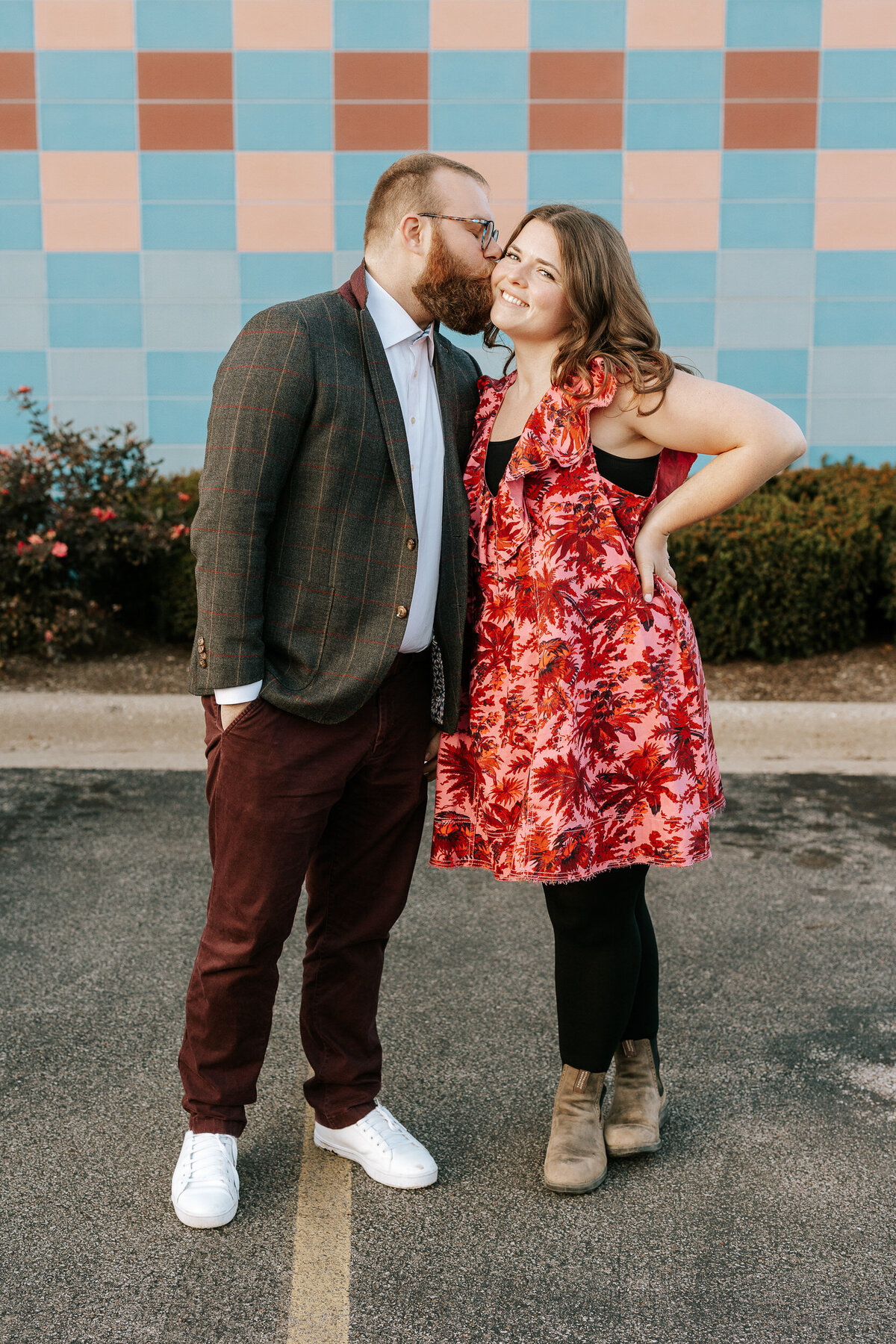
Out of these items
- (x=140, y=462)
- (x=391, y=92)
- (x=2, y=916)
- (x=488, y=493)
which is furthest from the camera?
(x=391, y=92)

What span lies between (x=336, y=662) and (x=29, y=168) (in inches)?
283

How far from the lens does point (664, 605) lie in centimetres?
246

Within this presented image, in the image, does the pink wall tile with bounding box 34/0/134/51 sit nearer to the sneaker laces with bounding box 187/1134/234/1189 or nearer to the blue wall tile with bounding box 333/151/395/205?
the blue wall tile with bounding box 333/151/395/205

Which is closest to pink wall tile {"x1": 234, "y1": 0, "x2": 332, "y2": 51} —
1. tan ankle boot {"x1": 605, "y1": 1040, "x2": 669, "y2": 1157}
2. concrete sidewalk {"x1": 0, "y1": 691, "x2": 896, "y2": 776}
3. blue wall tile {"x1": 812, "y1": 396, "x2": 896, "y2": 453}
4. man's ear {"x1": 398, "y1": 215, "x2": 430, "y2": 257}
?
blue wall tile {"x1": 812, "y1": 396, "x2": 896, "y2": 453}

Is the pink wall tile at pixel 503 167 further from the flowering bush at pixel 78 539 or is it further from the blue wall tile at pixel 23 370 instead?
the blue wall tile at pixel 23 370

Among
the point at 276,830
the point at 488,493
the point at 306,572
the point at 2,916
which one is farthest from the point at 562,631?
the point at 2,916

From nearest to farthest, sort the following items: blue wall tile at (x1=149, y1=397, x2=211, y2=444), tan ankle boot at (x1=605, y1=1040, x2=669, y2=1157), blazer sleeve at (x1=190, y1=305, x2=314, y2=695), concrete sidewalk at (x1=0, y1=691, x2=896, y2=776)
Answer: blazer sleeve at (x1=190, y1=305, x2=314, y2=695) → tan ankle boot at (x1=605, y1=1040, x2=669, y2=1157) → concrete sidewalk at (x1=0, y1=691, x2=896, y2=776) → blue wall tile at (x1=149, y1=397, x2=211, y2=444)

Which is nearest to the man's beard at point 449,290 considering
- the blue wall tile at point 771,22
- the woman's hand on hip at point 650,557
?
the woman's hand on hip at point 650,557

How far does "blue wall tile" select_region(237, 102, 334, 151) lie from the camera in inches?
318

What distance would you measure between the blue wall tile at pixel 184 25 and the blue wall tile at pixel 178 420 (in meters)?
2.23

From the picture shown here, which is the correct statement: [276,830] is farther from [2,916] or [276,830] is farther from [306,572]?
[2,916]

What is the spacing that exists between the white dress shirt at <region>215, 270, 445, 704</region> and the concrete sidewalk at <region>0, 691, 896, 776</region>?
3.54 m

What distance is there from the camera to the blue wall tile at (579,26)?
7.97 meters

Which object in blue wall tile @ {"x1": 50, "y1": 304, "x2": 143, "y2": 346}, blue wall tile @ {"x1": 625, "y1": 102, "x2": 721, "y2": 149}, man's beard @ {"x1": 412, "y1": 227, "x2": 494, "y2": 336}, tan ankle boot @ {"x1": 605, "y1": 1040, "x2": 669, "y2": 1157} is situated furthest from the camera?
blue wall tile @ {"x1": 50, "y1": 304, "x2": 143, "y2": 346}
